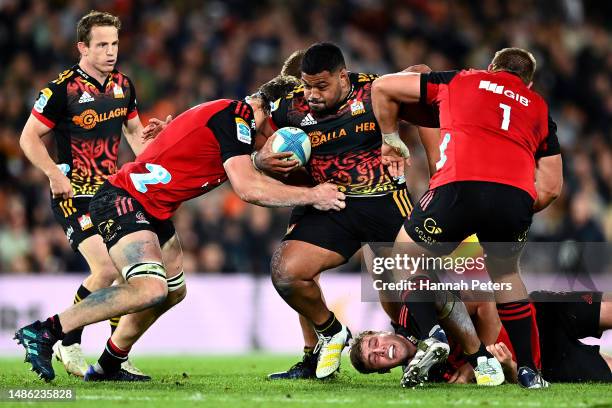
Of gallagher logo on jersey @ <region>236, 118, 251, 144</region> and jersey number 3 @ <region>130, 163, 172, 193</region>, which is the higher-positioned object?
gallagher logo on jersey @ <region>236, 118, 251, 144</region>

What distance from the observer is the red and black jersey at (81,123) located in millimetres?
8750

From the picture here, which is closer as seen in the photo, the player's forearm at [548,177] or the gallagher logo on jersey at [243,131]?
the player's forearm at [548,177]

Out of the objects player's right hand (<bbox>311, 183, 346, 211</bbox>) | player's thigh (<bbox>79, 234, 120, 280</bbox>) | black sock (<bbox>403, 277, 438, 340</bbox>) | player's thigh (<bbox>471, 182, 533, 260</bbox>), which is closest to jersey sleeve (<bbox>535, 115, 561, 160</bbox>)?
player's thigh (<bbox>471, 182, 533, 260</bbox>)

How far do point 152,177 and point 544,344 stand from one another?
3119mm

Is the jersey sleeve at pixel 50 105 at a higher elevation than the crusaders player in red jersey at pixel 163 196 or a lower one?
higher

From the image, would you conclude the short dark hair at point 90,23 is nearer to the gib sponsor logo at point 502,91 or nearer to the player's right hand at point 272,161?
the player's right hand at point 272,161

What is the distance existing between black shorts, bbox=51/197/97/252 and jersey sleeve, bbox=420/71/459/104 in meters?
3.10

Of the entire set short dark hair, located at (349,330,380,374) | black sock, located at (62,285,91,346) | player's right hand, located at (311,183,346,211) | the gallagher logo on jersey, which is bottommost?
short dark hair, located at (349,330,380,374)

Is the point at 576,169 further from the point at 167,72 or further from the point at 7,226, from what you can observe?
the point at 7,226

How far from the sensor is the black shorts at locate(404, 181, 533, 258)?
6.66m

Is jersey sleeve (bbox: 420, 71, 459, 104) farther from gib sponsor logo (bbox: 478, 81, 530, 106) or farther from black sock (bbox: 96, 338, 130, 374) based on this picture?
black sock (bbox: 96, 338, 130, 374)

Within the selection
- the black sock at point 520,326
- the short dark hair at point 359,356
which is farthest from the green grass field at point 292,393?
the black sock at point 520,326

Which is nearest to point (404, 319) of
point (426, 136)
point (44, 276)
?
point (426, 136)

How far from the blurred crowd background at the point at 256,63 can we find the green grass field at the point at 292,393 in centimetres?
537
